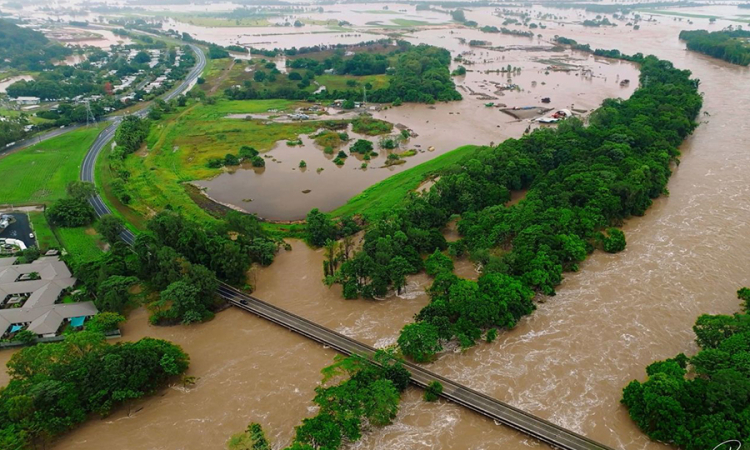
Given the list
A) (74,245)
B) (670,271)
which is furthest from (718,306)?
(74,245)

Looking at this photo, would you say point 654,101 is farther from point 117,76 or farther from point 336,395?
point 117,76

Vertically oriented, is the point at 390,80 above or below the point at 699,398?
above

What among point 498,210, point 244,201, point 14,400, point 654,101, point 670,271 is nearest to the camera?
point 14,400

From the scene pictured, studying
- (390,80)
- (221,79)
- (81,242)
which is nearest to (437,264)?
(81,242)

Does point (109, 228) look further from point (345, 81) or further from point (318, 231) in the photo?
point (345, 81)

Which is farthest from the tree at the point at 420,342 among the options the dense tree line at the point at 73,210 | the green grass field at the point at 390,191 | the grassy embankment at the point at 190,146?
the dense tree line at the point at 73,210

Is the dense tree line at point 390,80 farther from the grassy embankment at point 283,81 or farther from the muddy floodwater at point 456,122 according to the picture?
the muddy floodwater at point 456,122
